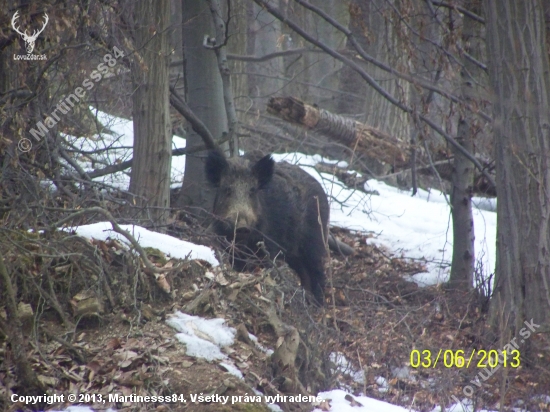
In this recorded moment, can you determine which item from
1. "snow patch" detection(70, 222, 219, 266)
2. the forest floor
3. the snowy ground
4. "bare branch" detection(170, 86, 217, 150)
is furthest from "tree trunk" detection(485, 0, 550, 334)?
"bare branch" detection(170, 86, 217, 150)

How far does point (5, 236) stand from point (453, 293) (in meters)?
5.90

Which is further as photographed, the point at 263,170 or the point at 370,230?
the point at 370,230

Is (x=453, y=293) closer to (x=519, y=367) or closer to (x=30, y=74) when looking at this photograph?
(x=519, y=367)

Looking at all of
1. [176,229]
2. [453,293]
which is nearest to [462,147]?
[453,293]

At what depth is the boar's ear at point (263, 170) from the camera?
8.51m

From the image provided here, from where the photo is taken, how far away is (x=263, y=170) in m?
8.59

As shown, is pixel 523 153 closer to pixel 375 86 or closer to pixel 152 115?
Answer: pixel 375 86

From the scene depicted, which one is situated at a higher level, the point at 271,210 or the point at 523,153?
the point at 523,153

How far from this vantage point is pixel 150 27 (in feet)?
23.7

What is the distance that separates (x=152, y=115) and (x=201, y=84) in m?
1.91

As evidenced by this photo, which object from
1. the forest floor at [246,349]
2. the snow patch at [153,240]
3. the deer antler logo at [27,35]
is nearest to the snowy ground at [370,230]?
the snow patch at [153,240]
